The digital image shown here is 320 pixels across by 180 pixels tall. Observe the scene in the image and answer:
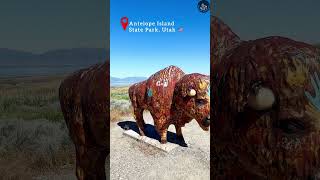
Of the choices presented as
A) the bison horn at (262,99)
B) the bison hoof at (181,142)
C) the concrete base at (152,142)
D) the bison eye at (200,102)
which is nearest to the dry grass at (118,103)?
the concrete base at (152,142)

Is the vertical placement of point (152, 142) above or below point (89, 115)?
below

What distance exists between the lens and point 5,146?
3.73 meters

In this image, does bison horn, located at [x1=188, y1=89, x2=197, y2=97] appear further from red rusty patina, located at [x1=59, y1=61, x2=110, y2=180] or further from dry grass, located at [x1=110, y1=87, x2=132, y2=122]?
red rusty patina, located at [x1=59, y1=61, x2=110, y2=180]

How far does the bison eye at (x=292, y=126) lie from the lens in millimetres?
2088

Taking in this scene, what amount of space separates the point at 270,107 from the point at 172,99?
1.22m

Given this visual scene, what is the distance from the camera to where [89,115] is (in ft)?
9.08

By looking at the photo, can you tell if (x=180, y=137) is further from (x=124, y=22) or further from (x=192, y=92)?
(x=124, y=22)

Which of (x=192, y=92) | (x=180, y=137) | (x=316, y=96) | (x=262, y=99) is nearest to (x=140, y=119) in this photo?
(x=180, y=137)

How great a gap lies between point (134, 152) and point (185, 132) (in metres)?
0.47

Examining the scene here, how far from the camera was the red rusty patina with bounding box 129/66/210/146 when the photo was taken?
111 inches

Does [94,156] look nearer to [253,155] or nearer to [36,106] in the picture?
[253,155]

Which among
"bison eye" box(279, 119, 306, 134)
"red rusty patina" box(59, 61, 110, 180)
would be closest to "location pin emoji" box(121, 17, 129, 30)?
"red rusty patina" box(59, 61, 110, 180)

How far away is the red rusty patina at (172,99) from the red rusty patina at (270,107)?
344mm

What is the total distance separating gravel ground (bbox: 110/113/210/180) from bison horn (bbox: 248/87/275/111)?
23.8 inches
